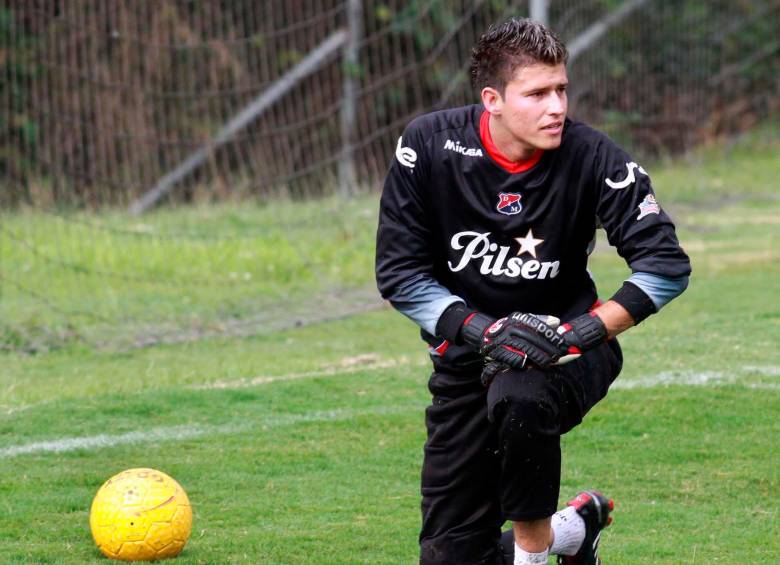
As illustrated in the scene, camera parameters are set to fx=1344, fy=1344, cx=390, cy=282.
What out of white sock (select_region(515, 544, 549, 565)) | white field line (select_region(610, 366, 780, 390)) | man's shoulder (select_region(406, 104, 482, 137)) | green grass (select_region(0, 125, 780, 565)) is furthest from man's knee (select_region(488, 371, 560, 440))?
white field line (select_region(610, 366, 780, 390))

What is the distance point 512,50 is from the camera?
4.14m

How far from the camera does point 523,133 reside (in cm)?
411

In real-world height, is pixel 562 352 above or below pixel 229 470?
above

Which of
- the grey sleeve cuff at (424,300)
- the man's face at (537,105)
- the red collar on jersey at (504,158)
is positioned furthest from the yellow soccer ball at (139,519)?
the man's face at (537,105)

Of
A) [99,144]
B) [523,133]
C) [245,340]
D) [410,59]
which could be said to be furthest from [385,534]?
[410,59]

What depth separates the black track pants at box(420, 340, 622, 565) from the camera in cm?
396

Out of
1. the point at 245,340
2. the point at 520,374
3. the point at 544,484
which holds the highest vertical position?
the point at 520,374

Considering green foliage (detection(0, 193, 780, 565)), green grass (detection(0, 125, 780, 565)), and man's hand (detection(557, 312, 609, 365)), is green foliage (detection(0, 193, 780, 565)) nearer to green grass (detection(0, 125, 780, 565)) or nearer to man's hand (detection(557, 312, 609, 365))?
green grass (detection(0, 125, 780, 565))

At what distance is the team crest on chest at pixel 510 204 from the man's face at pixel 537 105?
16 cm

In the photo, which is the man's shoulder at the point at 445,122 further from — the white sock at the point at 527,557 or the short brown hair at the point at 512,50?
the white sock at the point at 527,557

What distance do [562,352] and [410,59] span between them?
28.1ft

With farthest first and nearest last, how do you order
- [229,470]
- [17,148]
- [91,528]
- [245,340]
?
[17,148] → [245,340] → [229,470] → [91,528]

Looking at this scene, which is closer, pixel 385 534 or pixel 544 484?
pixel 544 484

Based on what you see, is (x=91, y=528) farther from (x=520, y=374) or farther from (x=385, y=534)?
(x=520, y=374)
